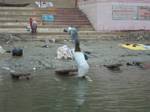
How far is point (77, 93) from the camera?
12.1 metres

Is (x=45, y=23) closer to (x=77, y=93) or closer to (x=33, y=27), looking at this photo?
(x=33, y=27)

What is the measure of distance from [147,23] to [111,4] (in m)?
2.76

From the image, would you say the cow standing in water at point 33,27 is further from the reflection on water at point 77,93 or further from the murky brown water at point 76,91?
the reflection on water at point 77,93

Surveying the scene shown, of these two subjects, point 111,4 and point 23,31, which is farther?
point 111,4

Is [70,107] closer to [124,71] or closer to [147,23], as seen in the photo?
[124,71]

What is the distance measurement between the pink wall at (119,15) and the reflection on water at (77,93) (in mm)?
15517

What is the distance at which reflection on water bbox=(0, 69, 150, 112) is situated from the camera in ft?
33.0

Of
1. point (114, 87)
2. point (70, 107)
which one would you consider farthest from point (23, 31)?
point (70, 107)

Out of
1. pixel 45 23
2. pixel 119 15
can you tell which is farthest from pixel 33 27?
pixel 119 15

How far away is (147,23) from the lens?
3278 centimetres

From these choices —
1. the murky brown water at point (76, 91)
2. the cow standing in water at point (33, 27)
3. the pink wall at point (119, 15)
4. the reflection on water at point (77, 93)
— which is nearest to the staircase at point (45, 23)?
the cow standing in water at point (33, 27)

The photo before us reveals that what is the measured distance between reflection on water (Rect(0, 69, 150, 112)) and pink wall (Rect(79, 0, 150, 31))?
15517mm

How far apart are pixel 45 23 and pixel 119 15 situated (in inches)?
179

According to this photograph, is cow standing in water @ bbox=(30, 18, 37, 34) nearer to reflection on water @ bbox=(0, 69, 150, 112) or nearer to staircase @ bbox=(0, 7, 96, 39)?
staircase @ bbox=(0, 7, 96, 39)
